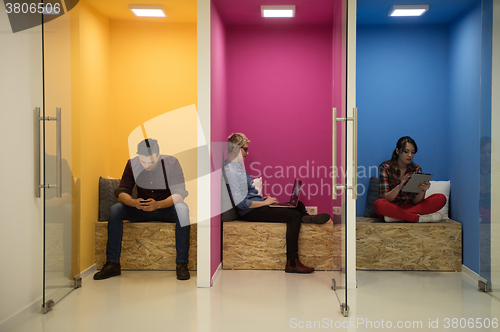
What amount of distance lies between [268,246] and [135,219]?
124 cm

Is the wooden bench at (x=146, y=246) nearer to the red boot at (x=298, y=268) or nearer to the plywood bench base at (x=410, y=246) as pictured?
the red boot at (x=298, y=268)

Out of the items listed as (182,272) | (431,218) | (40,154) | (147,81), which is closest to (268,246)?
(182,272)

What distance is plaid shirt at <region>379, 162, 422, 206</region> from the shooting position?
367cm

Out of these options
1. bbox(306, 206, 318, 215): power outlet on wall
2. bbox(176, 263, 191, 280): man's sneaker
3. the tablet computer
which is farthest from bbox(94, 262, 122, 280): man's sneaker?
the tablet computer

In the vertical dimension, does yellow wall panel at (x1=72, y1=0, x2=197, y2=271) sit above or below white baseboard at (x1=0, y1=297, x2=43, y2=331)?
above

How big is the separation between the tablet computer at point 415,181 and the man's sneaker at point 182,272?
6.67ft

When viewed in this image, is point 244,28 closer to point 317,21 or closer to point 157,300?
point 317,21

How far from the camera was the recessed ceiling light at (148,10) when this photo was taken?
3.58m

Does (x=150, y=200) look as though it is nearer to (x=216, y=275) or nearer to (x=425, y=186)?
(x=216, y=275)

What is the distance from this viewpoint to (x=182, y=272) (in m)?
3.28

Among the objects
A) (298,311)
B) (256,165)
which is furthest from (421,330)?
(256,165)

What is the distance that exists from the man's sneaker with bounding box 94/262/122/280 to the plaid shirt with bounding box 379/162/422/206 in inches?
97.9

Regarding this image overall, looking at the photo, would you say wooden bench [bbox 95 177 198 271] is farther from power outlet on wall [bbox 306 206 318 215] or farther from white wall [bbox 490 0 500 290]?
white wall [bbox 490 0 500 290]

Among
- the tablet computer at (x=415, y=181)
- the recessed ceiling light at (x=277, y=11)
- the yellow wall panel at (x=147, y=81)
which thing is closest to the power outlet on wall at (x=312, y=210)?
the tablet computer at (x=415, y=181)
